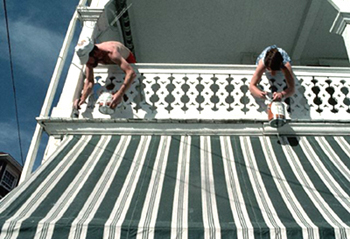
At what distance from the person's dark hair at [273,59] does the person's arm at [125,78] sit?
2.30 metres

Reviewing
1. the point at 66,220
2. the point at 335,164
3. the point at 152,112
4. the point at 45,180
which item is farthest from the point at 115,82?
the point at 335,164

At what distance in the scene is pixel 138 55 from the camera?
11273mm

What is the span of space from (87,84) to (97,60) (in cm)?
46

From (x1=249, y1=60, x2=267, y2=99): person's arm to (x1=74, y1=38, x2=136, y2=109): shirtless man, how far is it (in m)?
2.05

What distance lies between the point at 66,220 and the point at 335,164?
361cm

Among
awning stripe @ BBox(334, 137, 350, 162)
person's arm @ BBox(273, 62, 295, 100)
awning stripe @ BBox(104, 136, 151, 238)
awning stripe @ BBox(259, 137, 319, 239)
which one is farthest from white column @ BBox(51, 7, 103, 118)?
awning stripe @ BBox(334, 137, 350, 162)

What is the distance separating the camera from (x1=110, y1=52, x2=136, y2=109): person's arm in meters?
5.77

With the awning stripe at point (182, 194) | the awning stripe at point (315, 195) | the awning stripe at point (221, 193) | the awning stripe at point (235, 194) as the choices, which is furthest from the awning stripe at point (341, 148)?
the awning stripe at point (182, 194)

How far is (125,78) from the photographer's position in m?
6.01

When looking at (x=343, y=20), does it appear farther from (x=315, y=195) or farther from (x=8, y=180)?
(x=8, y=180)

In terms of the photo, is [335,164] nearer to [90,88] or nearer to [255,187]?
[255,187]

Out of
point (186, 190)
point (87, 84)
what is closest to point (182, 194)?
point (186, 190)

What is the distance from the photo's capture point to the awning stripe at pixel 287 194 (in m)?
3.14

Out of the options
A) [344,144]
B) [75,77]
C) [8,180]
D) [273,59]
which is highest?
[8,180]
